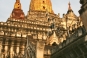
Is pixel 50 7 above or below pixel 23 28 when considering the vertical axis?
above

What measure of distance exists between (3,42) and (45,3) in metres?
48.0

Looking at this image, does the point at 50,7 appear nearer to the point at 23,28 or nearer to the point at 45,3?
the point at 45,3

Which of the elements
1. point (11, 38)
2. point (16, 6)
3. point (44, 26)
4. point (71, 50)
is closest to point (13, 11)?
point (16, 6)

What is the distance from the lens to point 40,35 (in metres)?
49.9

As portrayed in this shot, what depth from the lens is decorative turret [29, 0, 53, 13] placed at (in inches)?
3655

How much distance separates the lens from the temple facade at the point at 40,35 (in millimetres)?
21953

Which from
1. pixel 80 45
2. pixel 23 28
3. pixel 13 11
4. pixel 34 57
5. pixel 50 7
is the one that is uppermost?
pixel 50 7

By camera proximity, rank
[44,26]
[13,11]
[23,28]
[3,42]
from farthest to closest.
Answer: [13,11]
[44,26]
[23,28]
[3,42]

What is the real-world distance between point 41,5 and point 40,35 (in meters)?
46.5

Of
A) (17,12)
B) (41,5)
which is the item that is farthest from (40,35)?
(41,5)

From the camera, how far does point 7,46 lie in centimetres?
5131

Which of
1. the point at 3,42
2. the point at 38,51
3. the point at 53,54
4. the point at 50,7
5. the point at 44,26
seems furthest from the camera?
the point at 50,7

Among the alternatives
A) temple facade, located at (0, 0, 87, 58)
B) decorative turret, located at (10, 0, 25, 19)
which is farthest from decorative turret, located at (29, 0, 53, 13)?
decorative turret, located at (10, 0, 25, 19)

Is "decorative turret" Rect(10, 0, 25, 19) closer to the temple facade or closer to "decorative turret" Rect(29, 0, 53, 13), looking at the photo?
the temple facade
